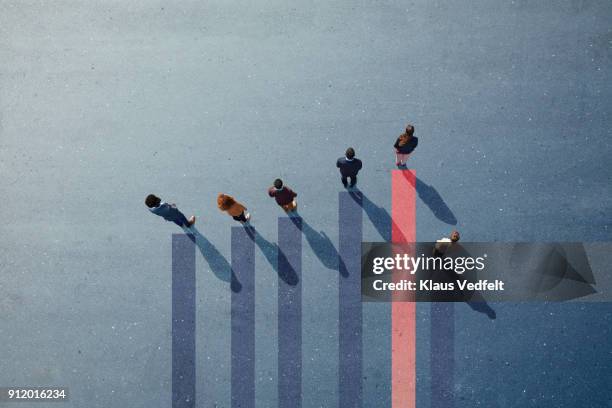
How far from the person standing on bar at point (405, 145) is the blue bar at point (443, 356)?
2.24 metres

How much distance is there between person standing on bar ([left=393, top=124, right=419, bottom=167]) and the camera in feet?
17.4

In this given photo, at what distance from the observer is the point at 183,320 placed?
19.5 feet

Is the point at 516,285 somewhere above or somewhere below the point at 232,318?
above

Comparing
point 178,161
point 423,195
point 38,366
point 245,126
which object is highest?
point 245,126

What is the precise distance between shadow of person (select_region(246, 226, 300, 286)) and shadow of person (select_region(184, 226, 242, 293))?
1.83ft

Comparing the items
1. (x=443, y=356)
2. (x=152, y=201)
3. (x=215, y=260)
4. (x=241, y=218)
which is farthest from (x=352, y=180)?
(x=443, y=356)

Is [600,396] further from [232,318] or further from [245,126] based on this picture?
[245,126]

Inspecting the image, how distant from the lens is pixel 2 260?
19.7 ft

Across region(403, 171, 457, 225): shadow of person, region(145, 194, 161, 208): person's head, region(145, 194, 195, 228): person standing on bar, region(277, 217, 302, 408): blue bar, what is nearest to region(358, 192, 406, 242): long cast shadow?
region(403, 171, 457, 225): shadow of person

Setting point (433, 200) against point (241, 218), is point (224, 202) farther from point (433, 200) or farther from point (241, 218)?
point (433, 200)

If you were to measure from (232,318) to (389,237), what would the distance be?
2.65m

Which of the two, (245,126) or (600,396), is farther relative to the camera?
(245,126)

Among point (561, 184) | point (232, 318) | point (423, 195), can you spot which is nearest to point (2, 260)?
point (232, 318)

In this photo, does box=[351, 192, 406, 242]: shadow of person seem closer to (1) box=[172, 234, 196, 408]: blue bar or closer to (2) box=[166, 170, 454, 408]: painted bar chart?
(2) box=[166, 170, 454, 408]: painted bar chart
